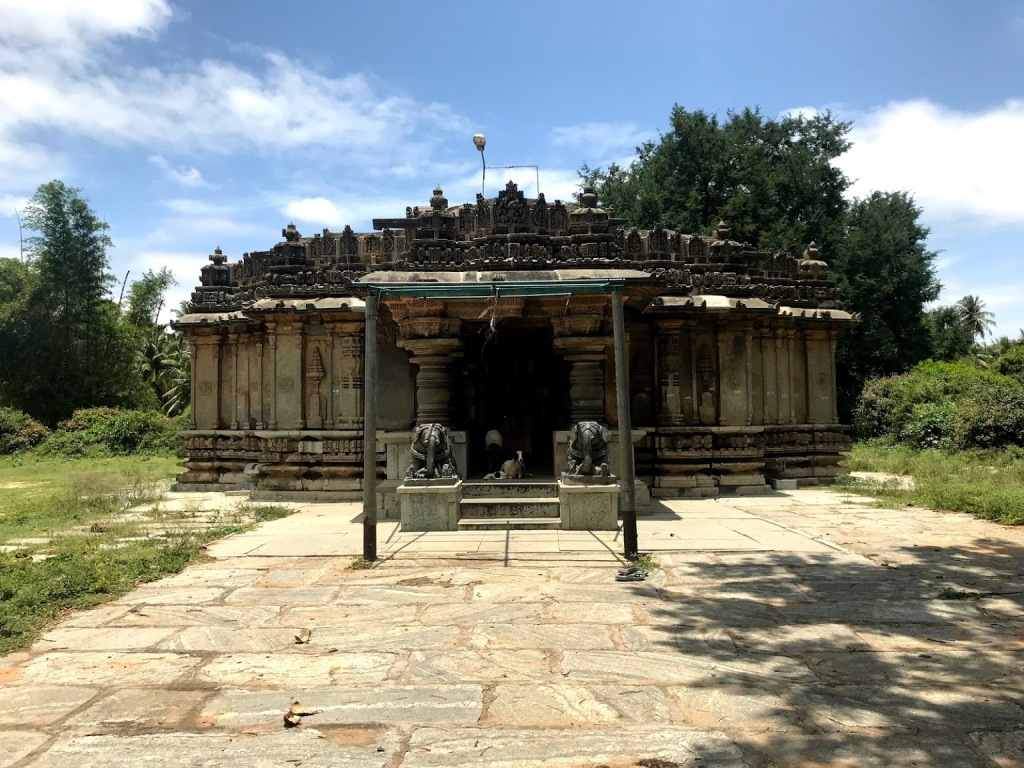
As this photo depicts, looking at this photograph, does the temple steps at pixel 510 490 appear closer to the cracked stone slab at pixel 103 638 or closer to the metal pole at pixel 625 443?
the metal pole at pixel 625 443

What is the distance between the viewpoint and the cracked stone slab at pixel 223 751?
302 cm

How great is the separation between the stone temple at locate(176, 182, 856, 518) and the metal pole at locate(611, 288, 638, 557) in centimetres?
244

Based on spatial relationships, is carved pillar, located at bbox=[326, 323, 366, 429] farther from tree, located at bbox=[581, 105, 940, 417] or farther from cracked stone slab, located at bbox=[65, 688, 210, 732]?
tree, located at bbox=[581, 105, 940, 417]

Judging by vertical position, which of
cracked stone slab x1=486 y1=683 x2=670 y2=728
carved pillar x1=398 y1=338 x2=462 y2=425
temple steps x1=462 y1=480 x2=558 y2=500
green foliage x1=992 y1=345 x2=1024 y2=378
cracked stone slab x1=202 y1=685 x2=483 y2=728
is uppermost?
green foliage x1=992 y1=345 x2=1024 y2=378

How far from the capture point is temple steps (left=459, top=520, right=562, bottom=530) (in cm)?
881

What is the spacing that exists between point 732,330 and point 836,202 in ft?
68.2

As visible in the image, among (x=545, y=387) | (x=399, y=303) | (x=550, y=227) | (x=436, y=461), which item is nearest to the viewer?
(x=436, y=461)

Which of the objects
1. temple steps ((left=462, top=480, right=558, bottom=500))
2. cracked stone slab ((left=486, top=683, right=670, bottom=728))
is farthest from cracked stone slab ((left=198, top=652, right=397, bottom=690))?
temple steps ((left=462, top=480, right=558, bottom=500))

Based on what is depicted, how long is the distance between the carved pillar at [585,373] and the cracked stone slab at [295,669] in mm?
6321

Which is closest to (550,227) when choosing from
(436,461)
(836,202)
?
(436,461)

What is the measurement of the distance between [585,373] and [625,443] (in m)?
3.29

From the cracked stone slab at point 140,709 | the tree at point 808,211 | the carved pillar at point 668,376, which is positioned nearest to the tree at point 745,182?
the tree at point 808,211

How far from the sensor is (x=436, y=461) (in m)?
9.00

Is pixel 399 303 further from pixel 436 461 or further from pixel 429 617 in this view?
pixel 429 617
